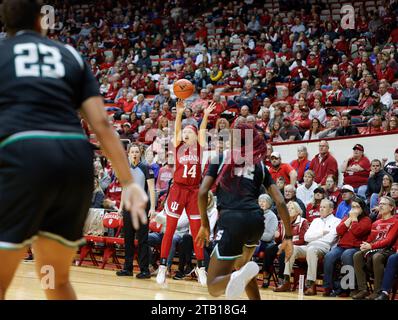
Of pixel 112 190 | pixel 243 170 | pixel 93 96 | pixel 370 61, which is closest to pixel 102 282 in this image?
pixel 112 190

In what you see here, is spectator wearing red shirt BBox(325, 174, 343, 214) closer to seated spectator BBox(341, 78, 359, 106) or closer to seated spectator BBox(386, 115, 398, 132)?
seated spectator BBox(386, 115, 398, 132)

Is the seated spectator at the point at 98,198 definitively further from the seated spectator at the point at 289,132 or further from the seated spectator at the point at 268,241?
the seated spectator at the point at 268,241

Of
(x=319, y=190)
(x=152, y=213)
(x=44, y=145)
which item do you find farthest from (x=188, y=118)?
(x=44, y=145)

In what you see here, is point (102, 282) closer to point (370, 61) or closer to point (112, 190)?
point (112, 190)

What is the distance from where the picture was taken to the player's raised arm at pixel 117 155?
3289mm

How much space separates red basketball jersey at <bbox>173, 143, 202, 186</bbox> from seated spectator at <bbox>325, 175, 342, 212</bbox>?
211cm

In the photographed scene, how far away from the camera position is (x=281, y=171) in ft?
37.9

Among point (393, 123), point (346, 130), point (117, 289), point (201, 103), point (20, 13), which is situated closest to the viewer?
point (20, 13)

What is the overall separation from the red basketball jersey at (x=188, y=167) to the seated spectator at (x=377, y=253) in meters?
2.30

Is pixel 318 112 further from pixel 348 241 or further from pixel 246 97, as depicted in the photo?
pixel 348 241

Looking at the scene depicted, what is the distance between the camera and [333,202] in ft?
34.3

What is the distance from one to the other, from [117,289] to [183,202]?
1501mm
